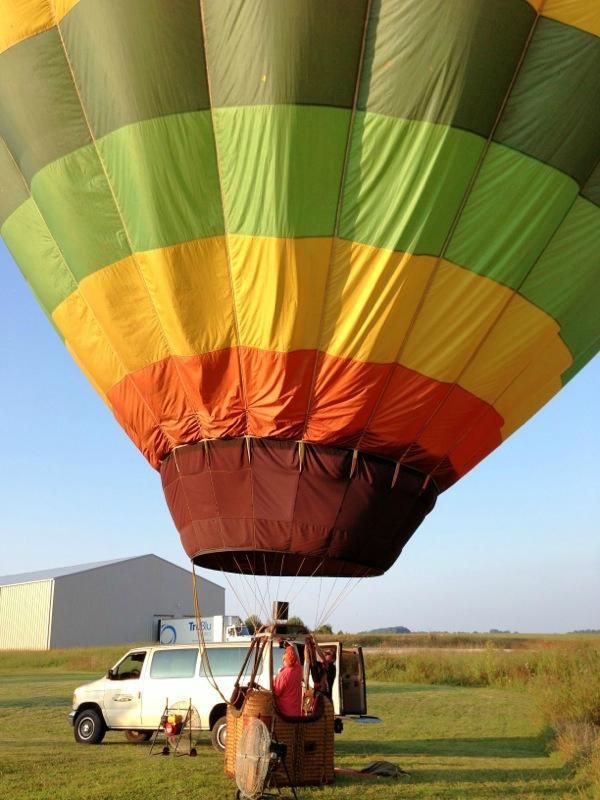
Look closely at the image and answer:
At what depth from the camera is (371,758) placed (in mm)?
10008

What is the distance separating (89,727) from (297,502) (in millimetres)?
6412

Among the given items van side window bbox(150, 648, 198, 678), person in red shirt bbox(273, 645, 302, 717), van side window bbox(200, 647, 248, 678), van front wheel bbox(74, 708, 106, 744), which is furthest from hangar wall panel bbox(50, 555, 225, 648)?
person in red shirt bbox(273, 645, 302, 717)

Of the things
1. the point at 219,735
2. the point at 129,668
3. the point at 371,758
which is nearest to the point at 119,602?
the point at 129,668

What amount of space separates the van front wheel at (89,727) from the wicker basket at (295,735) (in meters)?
4.61

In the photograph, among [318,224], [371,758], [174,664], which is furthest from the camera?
[174,664]

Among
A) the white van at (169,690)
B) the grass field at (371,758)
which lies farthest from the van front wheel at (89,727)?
the grass field at (371,758)

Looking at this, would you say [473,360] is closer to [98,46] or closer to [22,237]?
[98,46]

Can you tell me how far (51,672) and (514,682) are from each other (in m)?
14.6

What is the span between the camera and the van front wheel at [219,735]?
10.1 metres

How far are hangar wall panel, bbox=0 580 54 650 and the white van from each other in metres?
28.8

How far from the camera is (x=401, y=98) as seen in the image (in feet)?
20.8

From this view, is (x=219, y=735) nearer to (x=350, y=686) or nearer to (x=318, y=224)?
(x=350, y=686)

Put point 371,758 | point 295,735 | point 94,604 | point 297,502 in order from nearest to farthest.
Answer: point 297,502
point 295,735
point 371,758
point 94,604

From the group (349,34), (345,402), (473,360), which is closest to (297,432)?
(345,402)
